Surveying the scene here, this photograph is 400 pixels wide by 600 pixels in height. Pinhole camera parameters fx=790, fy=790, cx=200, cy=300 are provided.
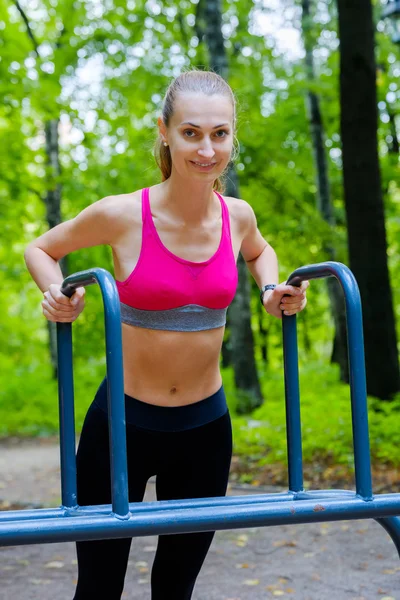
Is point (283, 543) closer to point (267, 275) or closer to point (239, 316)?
point (267, 275)

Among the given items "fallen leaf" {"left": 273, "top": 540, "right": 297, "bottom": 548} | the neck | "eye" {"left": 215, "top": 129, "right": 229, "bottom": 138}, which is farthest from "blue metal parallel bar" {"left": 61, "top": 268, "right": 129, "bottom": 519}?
"fallen leaf" {"left": 273, "top": 540, "right": 297, "bottom": 548}

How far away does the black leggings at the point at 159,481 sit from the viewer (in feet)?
6.57

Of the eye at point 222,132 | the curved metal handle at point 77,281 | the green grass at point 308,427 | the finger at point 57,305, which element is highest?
the eye at point 222,132

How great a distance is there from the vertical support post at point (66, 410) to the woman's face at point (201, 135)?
1.62 ft

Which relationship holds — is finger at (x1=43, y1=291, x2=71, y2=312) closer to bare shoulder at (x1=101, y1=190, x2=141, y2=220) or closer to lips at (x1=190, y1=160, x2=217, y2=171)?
bare shoulder at (x1=101, y1=190, x2=141, y2=220)

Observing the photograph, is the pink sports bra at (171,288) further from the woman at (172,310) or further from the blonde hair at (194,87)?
the blonde hair at (194,87)

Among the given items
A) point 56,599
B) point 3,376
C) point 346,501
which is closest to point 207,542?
point 346,501

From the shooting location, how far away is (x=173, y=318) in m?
1.98

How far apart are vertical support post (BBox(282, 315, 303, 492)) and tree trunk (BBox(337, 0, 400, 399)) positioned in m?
5.03

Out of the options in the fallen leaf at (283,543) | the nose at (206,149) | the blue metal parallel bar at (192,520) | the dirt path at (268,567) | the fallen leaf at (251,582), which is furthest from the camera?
the fallen leaf at (283,543)

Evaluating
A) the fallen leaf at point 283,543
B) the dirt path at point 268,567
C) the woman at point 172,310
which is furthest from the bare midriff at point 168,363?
the fallen leaf at point 283,543

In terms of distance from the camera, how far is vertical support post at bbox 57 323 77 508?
1921 mm

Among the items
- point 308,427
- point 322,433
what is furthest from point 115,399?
point 308,427

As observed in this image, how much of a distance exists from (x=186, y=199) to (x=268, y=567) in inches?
113
